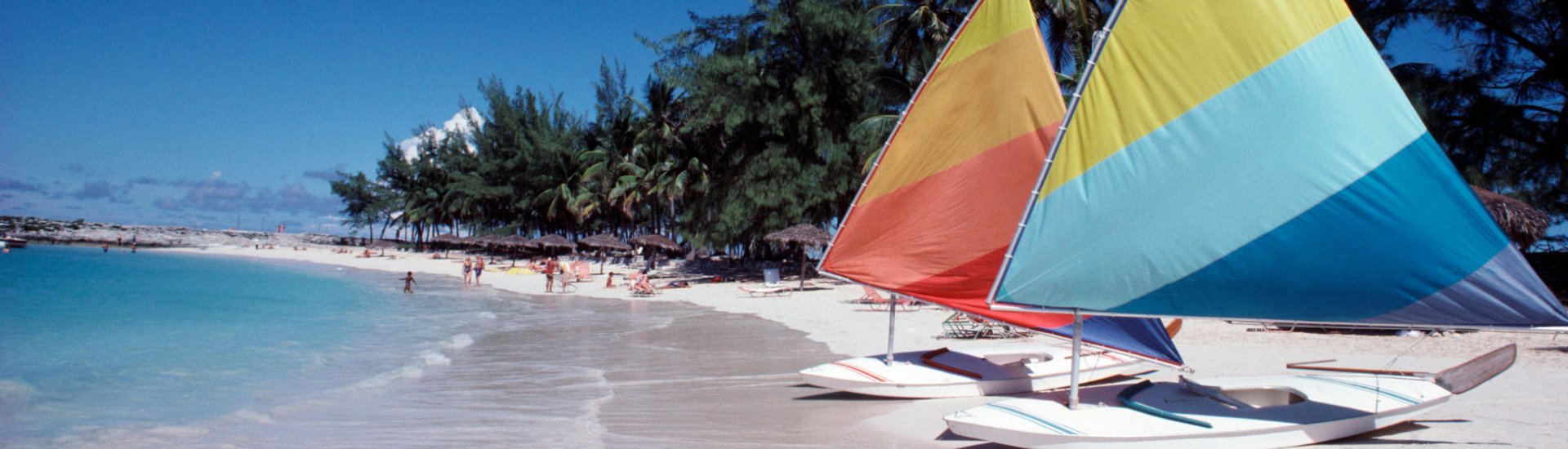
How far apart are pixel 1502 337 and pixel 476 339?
54.3 feet

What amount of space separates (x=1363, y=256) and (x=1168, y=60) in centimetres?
167

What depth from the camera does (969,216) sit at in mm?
7824

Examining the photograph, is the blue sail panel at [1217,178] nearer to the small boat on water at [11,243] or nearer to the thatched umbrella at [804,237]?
the thatched umbrella at [804,237]

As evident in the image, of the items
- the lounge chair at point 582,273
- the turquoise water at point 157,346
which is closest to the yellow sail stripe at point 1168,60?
the turquoise water at point 157,346

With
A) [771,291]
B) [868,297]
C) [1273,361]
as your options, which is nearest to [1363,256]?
[1273,361]

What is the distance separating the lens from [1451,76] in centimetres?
2138

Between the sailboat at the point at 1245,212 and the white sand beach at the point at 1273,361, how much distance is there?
1248 millimetres

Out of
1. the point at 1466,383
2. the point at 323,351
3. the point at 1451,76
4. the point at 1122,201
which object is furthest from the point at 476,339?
the point at 1451,76

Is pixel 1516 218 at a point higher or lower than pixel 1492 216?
higher

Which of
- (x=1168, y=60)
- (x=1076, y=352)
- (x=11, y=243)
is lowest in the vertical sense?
(x=1076, y=352)

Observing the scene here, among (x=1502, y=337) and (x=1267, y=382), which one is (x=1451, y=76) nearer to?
(x=1502, y=337)

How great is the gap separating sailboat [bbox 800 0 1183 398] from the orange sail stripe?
0.03ft

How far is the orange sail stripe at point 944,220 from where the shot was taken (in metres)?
7.55

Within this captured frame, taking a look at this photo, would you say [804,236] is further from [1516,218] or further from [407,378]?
[1516,218]
